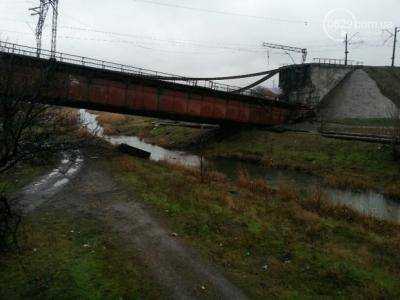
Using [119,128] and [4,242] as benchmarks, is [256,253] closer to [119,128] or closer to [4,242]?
[4,242]

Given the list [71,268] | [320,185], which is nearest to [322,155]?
[320,185]

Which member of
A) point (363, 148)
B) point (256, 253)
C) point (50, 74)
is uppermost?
point (50, 74)

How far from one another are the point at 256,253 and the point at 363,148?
83.7ft

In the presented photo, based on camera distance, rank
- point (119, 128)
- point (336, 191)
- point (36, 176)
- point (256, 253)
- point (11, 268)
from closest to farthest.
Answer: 1. point (11, 268)
2. point (256, 253)
3. point (36, 176)
4. point (336, 191)
5. point (119, 128)

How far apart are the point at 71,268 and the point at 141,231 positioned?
3673mm

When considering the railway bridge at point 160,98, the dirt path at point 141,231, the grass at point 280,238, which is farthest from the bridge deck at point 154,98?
the grass at point 280,238

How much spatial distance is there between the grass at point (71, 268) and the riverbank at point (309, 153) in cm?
2046

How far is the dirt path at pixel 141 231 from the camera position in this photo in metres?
11.0

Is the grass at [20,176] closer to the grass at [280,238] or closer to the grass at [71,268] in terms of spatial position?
the grass at [71,268]

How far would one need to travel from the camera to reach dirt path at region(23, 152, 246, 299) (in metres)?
11.0

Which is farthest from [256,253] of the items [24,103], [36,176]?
[36,176]

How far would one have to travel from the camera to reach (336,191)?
26.8 metres

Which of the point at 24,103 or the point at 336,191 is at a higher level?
the point at 24,103

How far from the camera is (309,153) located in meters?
37.8
